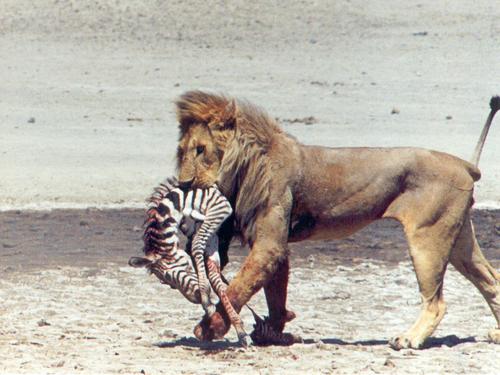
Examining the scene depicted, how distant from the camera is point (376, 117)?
19.6 meters

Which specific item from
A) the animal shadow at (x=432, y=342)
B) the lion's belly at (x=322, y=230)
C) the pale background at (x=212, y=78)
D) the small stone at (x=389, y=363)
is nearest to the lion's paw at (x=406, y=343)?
the animal shadow at (x=432, y=342)

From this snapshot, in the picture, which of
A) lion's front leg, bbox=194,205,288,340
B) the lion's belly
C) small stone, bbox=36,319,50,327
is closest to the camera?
lion's front leg, bbox=194,205,288,340

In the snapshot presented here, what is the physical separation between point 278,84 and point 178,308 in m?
12.0

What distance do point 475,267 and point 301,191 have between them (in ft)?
3.95

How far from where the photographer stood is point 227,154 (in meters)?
8.50

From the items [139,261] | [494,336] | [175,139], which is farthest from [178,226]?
[175,139]

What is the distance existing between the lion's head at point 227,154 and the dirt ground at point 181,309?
0.82 metres

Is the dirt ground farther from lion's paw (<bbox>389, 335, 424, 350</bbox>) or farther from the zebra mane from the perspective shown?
the zebra mane

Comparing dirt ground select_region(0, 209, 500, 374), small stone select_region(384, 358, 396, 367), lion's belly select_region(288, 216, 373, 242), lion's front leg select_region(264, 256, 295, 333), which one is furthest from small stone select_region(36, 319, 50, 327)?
small stone select_region(384, 358, 396, 367)

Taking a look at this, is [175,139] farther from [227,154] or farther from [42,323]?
[227,154]

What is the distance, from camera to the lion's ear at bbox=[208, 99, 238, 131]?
8531mm

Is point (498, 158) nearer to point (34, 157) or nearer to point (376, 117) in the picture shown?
point (376, 117)

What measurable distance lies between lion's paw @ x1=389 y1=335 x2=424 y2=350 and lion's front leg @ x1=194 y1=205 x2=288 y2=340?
78 centimetres

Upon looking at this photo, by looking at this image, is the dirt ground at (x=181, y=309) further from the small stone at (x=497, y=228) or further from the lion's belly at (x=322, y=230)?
the lion's belly at (x=322, y=230)
